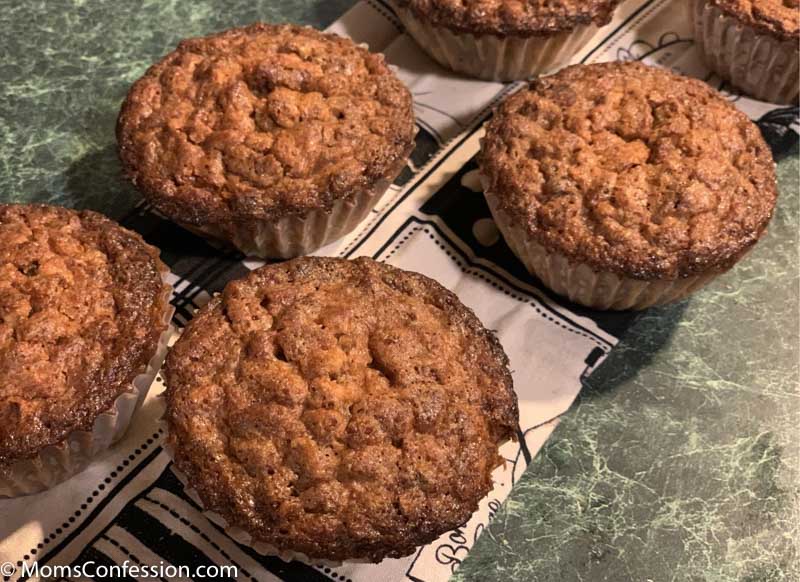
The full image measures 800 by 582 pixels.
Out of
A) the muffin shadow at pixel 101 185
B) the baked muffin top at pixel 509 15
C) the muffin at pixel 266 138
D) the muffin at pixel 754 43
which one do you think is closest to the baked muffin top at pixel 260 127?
the muffin at pixel 266 138

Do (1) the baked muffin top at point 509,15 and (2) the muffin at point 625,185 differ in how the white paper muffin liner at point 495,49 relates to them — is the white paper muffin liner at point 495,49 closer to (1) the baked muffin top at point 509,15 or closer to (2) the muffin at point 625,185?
(1) the baked muffin top at point 509,15

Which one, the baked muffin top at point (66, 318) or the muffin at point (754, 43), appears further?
the muffin at point (754, 43)

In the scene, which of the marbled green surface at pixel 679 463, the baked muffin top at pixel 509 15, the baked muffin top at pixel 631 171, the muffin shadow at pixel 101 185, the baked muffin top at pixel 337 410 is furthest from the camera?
the baked muffin top at pixel 509 15

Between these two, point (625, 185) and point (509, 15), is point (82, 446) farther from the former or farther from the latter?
point (509, 15)

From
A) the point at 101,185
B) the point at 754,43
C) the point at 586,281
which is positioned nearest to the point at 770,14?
the point at 754,43

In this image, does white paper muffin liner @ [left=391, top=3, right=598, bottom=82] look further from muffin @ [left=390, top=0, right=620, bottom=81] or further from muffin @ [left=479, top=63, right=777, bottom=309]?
muffin @ [left=479, top=63, right=777, bottom=309]

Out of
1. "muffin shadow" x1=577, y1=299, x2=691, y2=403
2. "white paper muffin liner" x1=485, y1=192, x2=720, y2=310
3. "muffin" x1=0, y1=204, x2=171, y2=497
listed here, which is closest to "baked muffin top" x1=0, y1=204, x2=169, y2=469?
"muffin" x1=0, y1=204, x2=171, y2=497

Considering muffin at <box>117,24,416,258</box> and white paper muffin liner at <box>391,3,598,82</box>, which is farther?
white paper muffin liner at <box>391,3,598,82</box>
